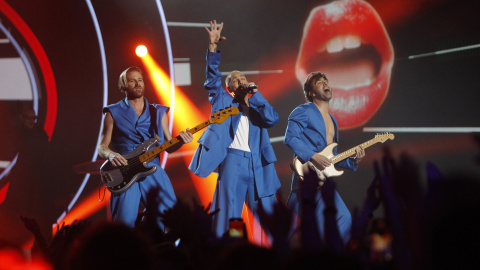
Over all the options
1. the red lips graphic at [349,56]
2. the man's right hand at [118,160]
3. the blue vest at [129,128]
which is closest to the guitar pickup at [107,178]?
the man's right hand at [118,160]

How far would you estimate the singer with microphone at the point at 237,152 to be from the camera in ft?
15.0

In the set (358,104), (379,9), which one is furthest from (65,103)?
(379,9)

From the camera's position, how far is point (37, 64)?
5.87 m

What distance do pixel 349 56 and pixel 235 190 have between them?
209cm

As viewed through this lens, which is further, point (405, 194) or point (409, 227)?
point (405, 194)

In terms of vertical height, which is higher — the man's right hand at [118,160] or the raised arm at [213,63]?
the raised arm at [213,63]

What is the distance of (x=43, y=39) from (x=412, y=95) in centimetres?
440

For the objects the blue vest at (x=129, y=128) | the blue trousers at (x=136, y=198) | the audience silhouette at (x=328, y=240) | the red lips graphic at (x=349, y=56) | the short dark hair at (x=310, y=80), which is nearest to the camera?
the audience silhouette at (x=328, y=240)

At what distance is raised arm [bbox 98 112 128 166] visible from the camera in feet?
14.7

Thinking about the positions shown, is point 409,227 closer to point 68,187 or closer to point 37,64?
point 68,187

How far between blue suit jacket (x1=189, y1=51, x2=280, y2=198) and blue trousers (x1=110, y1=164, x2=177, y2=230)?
1.20ft

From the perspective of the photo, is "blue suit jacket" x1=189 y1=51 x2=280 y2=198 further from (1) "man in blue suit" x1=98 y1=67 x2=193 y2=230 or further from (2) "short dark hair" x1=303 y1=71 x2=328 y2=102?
(2) "short dark hair" x1=303 y1=71 x2=328 y2=102

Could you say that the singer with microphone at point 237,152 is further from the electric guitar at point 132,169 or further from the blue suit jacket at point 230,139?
the electric guitar at point 132,169

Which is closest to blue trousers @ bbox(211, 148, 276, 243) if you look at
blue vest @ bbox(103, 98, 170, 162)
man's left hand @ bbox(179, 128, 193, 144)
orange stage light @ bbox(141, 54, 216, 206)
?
man's left hand @ bbox(179, 128, 193, 144)
